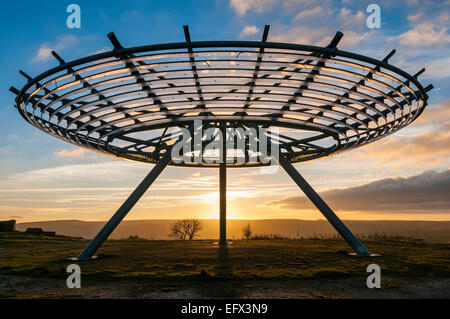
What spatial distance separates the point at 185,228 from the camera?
56.5 metres

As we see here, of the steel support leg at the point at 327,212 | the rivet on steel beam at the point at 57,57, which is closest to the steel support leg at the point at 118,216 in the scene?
the steel support leg at the point at 327,212

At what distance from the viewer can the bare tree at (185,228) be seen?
55.3 m

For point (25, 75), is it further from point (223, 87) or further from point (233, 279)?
point (233, 279)

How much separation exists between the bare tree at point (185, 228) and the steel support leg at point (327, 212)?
38.4m

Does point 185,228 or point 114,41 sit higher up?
point 114,41

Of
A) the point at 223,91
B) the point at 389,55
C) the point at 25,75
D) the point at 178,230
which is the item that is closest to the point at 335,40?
the point at 389,55

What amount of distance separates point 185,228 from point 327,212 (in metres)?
41.4

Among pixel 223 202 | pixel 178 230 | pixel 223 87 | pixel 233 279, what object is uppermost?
pixel 223 87

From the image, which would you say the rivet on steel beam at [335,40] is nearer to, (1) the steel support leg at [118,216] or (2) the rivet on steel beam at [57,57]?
(2) the rivet on steel beam at [57,57]

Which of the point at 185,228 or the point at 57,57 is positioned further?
the point at 185,228

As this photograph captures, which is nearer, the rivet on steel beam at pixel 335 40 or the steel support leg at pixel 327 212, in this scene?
the rivet on steel beam at pixel 335 40

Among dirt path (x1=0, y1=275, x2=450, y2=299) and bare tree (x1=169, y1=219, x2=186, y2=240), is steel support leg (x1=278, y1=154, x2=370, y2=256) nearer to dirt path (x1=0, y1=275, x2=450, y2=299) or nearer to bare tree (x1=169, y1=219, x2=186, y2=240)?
dirt path (x1=0, y1=275, x2=450, y2=299)
